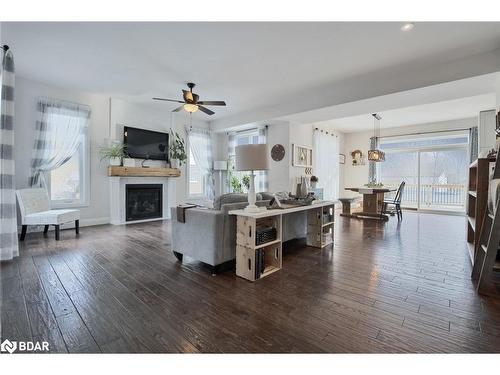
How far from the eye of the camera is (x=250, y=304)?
1943mm

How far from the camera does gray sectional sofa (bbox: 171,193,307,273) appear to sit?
8.38 feet

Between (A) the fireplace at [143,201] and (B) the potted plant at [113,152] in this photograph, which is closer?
(B) the potted plant at [113,152]

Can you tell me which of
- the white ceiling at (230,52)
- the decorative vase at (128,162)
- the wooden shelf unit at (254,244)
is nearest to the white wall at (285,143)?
the white ceiling at (230,52)

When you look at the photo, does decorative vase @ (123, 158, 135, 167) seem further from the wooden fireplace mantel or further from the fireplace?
the fireplace

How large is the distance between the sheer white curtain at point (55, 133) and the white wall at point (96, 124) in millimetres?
121

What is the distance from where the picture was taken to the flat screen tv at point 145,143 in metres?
5.48

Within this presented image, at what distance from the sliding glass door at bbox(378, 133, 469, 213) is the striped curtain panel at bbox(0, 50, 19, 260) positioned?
9018 millimetres

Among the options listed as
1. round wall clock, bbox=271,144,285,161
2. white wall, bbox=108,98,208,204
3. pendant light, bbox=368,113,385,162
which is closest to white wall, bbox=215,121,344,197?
round wall clock, bbox=271,144,285,161

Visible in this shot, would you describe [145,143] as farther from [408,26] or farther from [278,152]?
[408,26]

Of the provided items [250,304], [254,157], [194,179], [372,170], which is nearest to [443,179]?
[372,170]

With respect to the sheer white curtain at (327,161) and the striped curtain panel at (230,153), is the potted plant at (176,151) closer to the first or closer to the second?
the striped curtain panel at (230,153)
